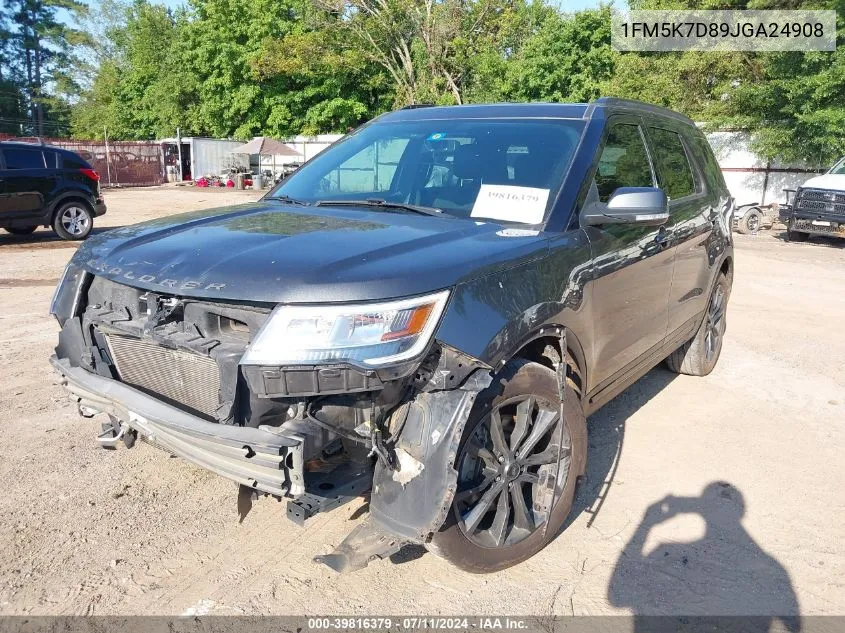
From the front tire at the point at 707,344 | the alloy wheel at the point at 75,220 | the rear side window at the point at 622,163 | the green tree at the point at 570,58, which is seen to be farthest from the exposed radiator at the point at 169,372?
the green tree at the point at 570,58

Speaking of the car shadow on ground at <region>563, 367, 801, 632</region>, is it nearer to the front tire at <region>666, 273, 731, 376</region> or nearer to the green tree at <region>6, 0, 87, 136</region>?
the front tire at <region>666, 273, 731, 376</region>

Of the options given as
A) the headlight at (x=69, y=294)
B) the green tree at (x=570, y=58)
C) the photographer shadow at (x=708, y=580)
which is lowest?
the photographer shadow at (x=708, y=580)

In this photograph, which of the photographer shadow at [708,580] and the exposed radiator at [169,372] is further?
the photographer shadow at [708,580]

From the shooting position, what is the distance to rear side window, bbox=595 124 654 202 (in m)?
3.45

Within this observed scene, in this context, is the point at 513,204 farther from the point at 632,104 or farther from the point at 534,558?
the point at 534,558

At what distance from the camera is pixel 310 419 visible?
2320 millimetres

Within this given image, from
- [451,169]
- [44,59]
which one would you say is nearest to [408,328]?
[451,169]

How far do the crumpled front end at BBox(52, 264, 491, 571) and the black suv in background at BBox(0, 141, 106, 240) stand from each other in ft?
37.3

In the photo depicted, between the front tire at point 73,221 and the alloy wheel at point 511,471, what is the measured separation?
492 inches

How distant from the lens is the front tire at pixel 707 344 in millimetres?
5305

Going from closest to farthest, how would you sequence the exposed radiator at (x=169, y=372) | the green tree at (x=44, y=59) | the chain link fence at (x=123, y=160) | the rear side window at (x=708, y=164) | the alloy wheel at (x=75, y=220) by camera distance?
the exposed radiator at (x=169, y=372) → the rear side window at (x=708, y=164) → the alloy wheel at (x=75, y=220) → the chain link fence at (x=123, y=160) → the green tree at (x=44, y=59)

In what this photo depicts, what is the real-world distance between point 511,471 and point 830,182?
576 inches

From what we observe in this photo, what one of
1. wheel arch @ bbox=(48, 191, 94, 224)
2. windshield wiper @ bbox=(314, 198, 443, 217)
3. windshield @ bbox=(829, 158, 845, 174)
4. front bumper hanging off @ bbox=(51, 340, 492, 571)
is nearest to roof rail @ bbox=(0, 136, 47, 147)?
wheel arch @ bbox=(48, 191, 94, 224)

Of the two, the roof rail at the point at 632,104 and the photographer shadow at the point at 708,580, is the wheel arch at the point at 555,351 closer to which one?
the photographer shadow at the point at 708,580
